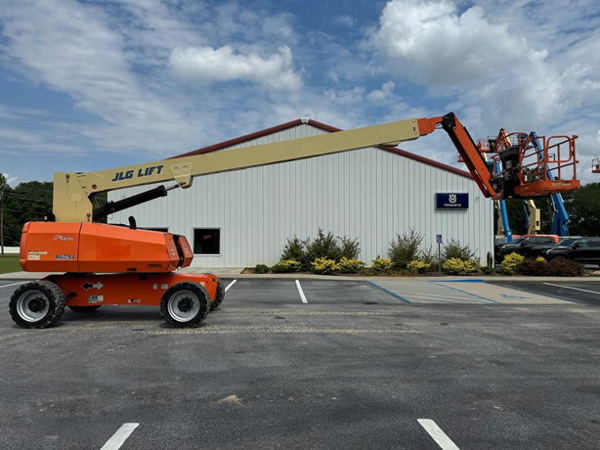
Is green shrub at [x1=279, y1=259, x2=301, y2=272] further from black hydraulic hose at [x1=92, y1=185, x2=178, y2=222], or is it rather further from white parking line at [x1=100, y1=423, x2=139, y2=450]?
white parking line at [x1=100, y1=423, x2=139, y2=450]

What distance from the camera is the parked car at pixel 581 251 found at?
24547mm

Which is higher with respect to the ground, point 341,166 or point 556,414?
point 341,166

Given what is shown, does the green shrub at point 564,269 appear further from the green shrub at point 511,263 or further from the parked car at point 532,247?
the parked car at point 532,247

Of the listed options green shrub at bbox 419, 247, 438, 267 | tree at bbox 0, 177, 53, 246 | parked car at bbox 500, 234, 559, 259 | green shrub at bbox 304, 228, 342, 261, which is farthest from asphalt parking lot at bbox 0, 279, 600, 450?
tree at bbox 0, 177, 53, 246

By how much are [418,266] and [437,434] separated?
17963 millimetres

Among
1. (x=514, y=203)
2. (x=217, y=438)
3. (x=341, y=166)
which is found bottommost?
(x=217, y=438)

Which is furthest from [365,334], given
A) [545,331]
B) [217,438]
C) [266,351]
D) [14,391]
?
[14,391]

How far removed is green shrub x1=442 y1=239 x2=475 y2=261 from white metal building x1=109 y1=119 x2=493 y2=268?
1.41 ft

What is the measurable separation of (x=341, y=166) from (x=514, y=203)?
2640 inches

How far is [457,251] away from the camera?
22.6 m

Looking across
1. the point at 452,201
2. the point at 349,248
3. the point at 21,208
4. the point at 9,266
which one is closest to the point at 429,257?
the point at 452,201

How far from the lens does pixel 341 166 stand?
23719 millimetres

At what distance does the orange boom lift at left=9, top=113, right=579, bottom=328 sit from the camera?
8555mm

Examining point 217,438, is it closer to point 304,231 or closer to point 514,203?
point 304,231
